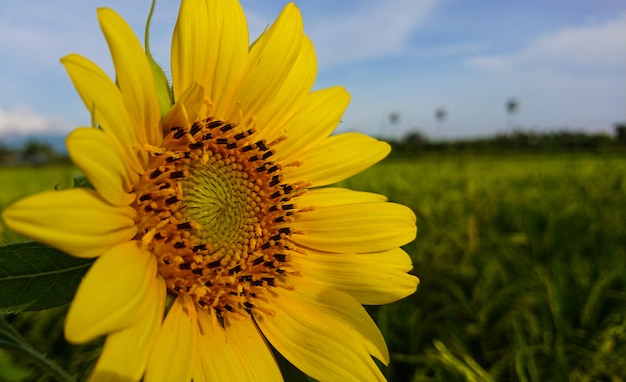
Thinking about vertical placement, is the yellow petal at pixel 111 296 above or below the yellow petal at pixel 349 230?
above

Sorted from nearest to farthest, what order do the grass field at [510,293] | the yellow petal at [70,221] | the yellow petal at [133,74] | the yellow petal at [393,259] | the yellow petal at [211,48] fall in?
the yellow petal at [70,221] < the yellow petal at [133,74] < the yellow petal at [211,48] < the yellow petal at [393,259] < the grass field at [510,293]

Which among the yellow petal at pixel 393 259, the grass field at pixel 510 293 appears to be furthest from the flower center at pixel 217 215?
the grass field at pixel 510 293

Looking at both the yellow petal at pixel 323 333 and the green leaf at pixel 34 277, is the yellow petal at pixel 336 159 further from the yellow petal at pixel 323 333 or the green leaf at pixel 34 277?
the green leaf at pixel 34 277

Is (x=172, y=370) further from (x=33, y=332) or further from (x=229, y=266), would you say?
(x=33, y=332)

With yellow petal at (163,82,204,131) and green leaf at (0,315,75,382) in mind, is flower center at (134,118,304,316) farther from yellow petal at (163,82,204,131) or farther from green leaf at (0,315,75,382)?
green leaf at (0,315,75,382)

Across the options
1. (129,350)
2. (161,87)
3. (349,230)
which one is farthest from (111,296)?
(349,230)

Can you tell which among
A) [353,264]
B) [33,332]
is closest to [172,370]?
[353,264]
